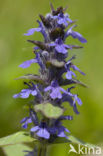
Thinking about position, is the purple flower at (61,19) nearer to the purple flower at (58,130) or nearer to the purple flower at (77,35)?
the purple flower at (77,35)

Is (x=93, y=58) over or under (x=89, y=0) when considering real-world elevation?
under

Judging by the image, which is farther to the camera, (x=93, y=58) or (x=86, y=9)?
(x=86, y=9)

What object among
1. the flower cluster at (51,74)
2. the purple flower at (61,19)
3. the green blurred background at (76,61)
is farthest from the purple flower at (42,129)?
the green blurred background at (76,61)

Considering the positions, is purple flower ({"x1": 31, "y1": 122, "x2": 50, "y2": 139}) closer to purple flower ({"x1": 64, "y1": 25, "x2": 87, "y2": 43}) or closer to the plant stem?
the plant stem

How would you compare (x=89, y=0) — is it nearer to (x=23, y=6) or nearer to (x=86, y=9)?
(x=86, y=9)

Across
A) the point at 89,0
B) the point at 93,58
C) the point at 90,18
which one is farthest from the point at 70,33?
the point at 89,0

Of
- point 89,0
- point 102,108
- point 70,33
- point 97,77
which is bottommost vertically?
point 70,33

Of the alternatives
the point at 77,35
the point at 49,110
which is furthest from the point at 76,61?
the point at 49,110
